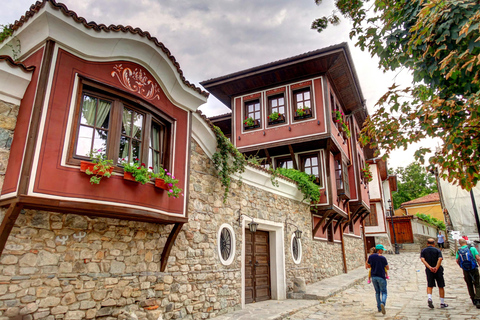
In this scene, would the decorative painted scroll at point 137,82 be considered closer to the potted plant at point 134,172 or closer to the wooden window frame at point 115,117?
the wooden window frame at point 115,117

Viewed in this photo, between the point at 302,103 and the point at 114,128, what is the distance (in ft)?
29.6

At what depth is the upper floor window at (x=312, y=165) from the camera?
12400 millimetres

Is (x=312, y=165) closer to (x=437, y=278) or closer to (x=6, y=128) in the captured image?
(x=437, y=278)

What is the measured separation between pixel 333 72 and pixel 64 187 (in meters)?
11.1

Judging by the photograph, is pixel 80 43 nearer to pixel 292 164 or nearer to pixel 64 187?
pixel 64 187

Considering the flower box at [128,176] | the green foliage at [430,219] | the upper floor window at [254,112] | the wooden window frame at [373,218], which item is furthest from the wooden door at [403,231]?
the flower box at [128,176]

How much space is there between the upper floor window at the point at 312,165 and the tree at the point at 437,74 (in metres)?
7.38

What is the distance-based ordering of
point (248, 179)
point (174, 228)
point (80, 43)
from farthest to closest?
point (248, 179)
point (174, 228)
point (80, 43)

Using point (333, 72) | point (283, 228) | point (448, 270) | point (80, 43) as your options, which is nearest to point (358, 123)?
point (333, 72)

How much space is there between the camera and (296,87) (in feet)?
42.0

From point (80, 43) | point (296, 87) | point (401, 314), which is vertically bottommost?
point (401, 314)

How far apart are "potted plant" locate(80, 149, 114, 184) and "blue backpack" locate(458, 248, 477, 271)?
7.37 metres

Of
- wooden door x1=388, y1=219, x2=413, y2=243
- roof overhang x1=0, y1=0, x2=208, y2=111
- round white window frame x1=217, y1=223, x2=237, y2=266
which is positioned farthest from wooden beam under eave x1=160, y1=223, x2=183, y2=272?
wooden door x1=388, y1=219, x2=413, y2=243

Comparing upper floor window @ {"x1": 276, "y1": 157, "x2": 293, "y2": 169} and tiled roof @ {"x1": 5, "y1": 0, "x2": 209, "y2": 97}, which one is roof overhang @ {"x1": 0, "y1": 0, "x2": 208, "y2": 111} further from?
upper floor window @ {"x1": 276, "y1": 157, "x2": 293, "y2": 169}
